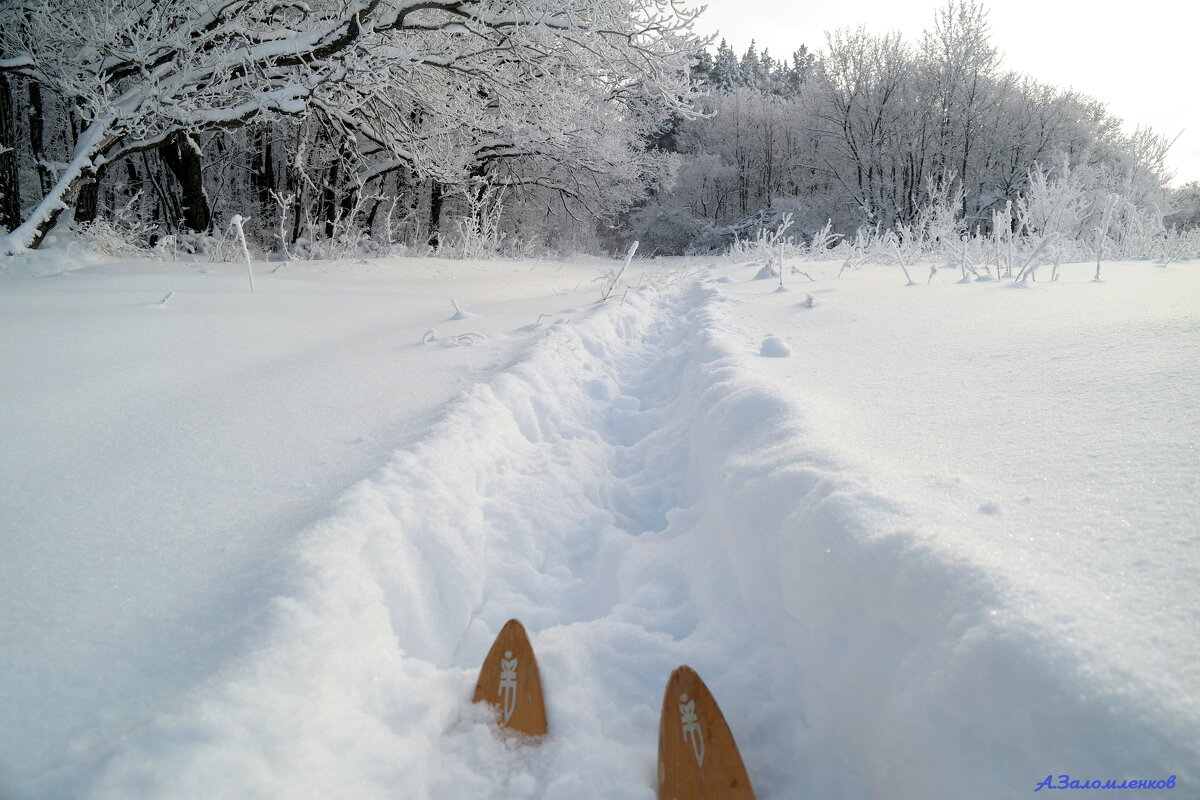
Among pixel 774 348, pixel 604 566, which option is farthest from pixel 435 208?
pixel 604 566

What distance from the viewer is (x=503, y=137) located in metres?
14.0

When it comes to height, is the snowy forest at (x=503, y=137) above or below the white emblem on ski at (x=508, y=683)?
above

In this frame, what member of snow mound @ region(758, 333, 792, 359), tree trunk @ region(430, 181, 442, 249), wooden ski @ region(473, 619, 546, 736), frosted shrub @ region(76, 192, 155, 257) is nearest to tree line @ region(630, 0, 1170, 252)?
tree trunk @ region(430, 181, 442, 249)

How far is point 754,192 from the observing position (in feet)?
97.5

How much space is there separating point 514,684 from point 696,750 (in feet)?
1.50

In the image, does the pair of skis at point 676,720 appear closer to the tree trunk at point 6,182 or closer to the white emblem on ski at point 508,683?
the white emblem on ski at point 508,683

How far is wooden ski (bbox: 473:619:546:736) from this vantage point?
1392 mm

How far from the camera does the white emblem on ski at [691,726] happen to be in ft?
4.09

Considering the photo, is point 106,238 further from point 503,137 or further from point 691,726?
point 503,137


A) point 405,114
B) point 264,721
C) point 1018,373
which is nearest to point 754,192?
point 405,114

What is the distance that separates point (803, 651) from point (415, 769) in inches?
35.7

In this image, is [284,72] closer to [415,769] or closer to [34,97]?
[415,769]

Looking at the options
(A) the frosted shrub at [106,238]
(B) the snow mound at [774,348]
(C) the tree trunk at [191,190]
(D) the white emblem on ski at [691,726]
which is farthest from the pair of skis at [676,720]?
(C) the tree trunk at [191,190]

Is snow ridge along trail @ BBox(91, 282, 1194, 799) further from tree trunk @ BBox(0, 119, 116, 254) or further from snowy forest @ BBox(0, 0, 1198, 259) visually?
tree trunk @ BBox(0, 119, 116, 254)
